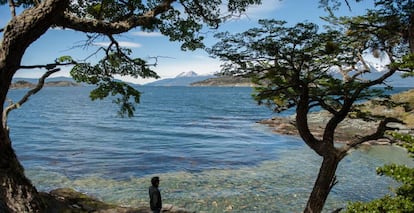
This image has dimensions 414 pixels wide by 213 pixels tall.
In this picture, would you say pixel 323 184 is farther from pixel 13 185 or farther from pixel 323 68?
pixel 13 185

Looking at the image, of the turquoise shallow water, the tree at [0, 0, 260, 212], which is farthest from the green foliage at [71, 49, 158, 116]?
the turquoise shallow water

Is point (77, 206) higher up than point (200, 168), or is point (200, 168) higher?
point (77, 206)

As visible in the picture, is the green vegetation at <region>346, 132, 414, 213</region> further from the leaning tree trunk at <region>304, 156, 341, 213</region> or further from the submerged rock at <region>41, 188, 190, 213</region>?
the submerged rock at <region>41, 188, 190, 213</region>

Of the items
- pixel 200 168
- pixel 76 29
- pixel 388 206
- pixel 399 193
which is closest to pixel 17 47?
pixel 76 29

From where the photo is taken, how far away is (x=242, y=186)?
86.0 feet

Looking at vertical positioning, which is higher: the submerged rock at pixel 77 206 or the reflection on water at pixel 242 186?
the submerged rock at pixel 77 206

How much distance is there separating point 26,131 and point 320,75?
53.8 meters

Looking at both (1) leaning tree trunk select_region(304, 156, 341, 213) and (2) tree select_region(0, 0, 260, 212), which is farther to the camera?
(1) leaning tree trunk select_region(304, 156, 341, 213)

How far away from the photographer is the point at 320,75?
1465cm

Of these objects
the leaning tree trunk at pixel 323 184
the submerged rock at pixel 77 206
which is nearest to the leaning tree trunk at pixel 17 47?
the submerged rock at pixel 77 206

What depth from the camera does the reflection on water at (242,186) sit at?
22141 mm

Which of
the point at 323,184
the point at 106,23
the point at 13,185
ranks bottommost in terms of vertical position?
the point at 323,184

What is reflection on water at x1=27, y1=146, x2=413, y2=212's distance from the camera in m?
22.1

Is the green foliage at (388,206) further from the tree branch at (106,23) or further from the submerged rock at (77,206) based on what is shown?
the submerged rock at (77,206)
